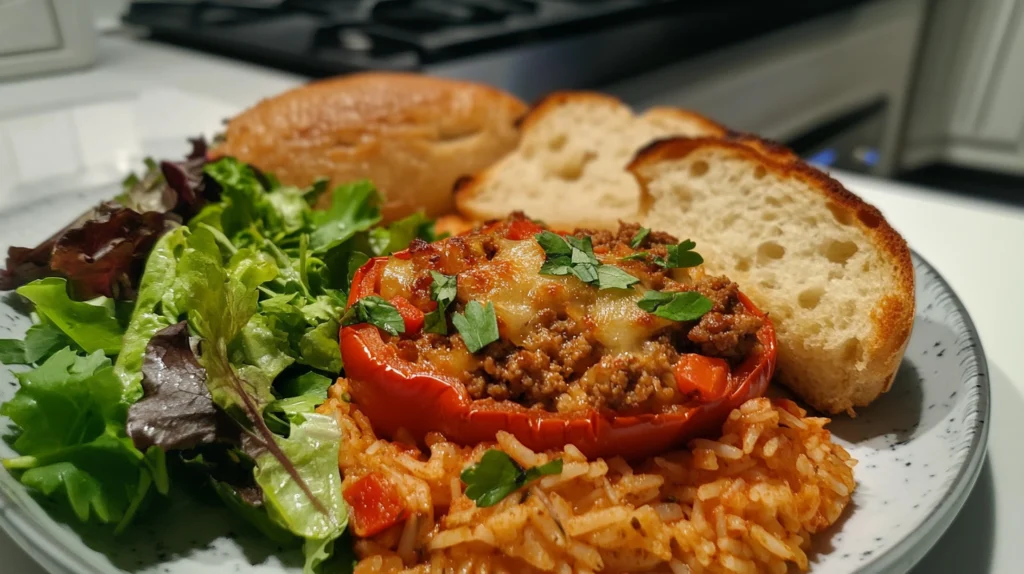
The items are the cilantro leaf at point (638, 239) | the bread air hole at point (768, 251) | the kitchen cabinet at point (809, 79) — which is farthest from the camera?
the kitchen cabinet at point (809, 79)

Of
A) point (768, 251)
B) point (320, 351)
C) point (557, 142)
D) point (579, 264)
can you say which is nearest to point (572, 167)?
point (557, 142)

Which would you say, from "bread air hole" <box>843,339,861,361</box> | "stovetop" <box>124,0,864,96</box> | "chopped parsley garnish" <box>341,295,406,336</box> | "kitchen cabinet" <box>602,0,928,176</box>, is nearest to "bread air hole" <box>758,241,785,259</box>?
"bread air hole" <box>843,339,861,361</box>

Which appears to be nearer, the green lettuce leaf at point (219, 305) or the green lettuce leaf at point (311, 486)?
the green lettuce leaf at point (311, 486)

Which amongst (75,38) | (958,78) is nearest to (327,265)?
(75,38)

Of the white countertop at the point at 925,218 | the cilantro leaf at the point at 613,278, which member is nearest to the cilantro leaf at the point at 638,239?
the cilantro leaf at the point at 613,278

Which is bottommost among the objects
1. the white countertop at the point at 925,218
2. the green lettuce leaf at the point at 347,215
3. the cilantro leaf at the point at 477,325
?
the white countertop at the point at 925,218

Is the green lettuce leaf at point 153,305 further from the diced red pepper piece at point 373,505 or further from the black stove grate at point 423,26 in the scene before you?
the black stove grate at point 423,26

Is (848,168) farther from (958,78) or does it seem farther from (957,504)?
(957,504)
